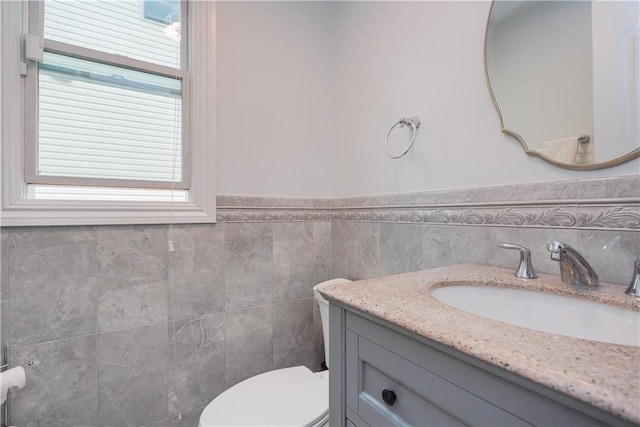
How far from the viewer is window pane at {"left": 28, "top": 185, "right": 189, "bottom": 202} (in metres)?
1.16

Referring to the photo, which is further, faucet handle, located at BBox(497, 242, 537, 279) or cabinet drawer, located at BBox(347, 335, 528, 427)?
faucet handle, located at BBox(497, 242, 537, 279)

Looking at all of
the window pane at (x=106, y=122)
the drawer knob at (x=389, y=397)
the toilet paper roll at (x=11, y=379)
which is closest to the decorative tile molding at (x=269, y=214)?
the window pane at (x=106, y=122)

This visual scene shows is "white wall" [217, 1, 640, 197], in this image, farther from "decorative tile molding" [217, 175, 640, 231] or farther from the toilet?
the toilet

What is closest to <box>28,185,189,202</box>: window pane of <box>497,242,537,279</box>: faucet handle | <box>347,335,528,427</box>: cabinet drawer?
<box>347,335,528,427</box>: cabinet drawer

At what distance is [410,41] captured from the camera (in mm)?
1304

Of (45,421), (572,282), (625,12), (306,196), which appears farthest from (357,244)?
(45,421)

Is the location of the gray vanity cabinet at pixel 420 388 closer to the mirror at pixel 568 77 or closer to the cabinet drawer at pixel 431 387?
the cabinet drawer at pixel 431 387

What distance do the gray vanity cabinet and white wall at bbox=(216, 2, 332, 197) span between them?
1.01 metres

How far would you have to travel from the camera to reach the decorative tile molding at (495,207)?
75 centimetres

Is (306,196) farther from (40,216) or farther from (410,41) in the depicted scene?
(40,216)

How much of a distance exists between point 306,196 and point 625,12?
52.3 inches

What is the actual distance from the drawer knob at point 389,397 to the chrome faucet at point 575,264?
490 mm

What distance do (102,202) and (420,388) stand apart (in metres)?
1.29

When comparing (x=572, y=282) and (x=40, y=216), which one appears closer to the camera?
(x=572, y=282)
